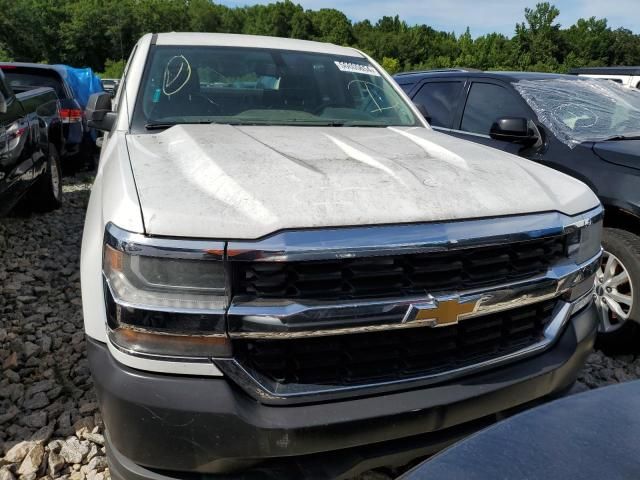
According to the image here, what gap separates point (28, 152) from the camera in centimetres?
532

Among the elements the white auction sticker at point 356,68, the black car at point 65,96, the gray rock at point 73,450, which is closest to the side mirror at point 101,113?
the white auction sticker at point 356,68

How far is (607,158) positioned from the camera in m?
3.46

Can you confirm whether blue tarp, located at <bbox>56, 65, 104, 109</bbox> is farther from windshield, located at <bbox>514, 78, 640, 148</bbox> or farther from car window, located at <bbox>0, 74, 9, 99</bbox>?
windshield, located at <bbox>514, 78, 640, 148</bbox>

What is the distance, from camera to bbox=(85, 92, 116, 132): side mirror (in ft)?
10.6

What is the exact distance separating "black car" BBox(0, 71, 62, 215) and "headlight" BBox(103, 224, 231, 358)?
12.1 ft

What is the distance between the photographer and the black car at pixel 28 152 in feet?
15.6

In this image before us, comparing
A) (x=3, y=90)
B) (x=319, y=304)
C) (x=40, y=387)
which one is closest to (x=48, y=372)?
(x=40, y=387)

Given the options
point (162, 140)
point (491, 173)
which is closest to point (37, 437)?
point (162, 140)

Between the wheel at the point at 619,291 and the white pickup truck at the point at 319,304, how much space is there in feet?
4.38

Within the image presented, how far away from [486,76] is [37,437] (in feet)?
13.9

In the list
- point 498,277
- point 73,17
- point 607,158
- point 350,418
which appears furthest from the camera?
point 73,17

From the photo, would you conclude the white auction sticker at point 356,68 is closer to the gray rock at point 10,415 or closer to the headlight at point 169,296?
the headlight at point 169,296

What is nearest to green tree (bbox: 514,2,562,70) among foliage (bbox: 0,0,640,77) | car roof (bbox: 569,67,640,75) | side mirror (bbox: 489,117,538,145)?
foliage (bbox: 0,0,640,77)

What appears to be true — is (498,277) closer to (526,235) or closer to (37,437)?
(526,235)
